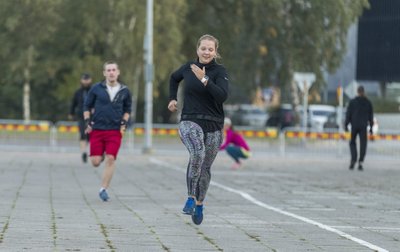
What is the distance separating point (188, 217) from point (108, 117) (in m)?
3.11

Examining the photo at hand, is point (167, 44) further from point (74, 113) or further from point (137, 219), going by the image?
point (137, 219)

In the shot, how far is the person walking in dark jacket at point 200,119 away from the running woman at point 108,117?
3.45m

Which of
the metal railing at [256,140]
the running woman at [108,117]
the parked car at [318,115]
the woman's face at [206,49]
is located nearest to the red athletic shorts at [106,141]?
the running woman at [108,117]

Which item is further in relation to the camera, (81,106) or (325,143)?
(325,143)

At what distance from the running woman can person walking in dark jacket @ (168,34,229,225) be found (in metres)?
3.45

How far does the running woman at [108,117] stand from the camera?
1584cm

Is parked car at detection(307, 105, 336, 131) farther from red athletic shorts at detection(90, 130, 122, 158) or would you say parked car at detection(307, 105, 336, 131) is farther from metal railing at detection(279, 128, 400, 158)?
red athletic shorts at detection(90, 130, 122, 158)

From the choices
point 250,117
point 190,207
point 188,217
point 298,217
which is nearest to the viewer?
point 190,207

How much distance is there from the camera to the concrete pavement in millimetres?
10516

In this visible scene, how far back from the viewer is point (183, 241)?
1059cm

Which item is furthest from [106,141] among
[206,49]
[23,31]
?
[23,31]

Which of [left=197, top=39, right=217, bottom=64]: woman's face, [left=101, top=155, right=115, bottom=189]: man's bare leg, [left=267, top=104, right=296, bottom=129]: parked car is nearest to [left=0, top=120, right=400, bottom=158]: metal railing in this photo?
[left=101, top=155, right=115, bottom=189]: man's bare leg

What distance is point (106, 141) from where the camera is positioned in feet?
52.3

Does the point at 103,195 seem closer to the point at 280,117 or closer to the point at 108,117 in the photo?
the point at 108,117
